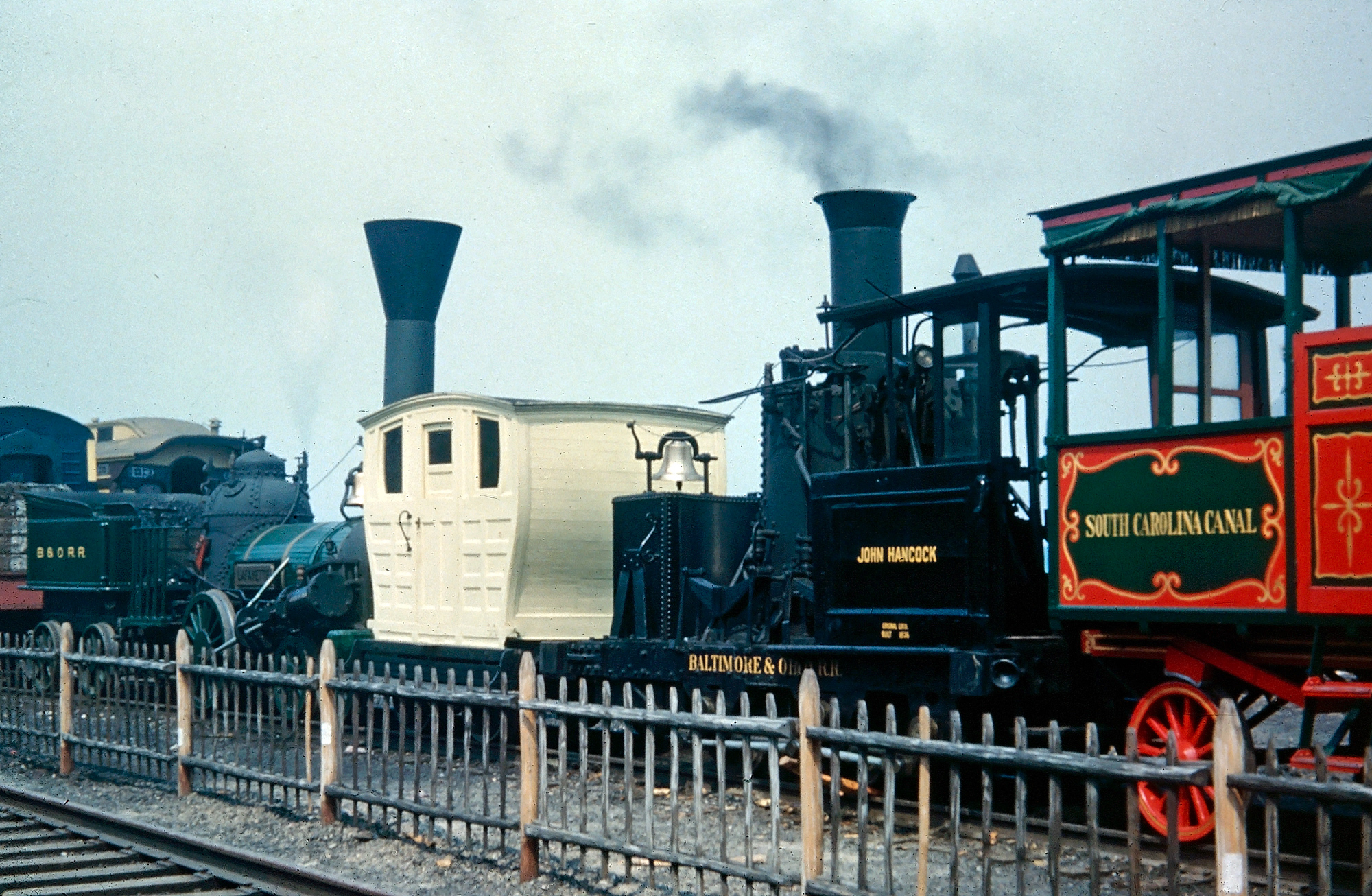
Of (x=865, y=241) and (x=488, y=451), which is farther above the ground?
(x=865, y=241)

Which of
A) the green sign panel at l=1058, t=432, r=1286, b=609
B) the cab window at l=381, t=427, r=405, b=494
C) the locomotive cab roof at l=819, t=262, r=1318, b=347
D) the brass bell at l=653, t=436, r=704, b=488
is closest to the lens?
the green sign panel at l=1058, t=432, r=1286, b=609

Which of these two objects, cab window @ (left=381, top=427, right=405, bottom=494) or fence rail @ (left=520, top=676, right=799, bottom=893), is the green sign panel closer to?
fence rail @ (left=520, top=676, right=799, bottom=893)

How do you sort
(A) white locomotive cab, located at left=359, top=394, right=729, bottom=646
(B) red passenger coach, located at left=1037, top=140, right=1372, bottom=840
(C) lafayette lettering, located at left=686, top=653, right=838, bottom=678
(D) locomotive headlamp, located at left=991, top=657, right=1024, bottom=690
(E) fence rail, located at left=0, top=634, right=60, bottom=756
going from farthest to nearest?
(A) white locomotive cab, located at left=359, top=394, right=729, bottom=646 → (E) fence rail, located at left=0, top=634, right=60, bottom=756 → (C) lafayette lettering, located at left=686, top=653, right=838, bottom=678 → (D) locomotive headlamp, located at left=991, top=657, right=1024, bottom=690 → (B) red passenger coach, located at left=1037, top=140, right=1372, bottom=840

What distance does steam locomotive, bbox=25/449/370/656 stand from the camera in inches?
607

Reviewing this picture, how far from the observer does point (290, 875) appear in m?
7.68

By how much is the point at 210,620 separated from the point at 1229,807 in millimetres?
13605

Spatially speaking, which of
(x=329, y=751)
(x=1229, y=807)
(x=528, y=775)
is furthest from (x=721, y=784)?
(x=329, y=751)

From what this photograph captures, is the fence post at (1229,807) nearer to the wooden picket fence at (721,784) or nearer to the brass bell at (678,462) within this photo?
the wooden picket fence at (721,784)

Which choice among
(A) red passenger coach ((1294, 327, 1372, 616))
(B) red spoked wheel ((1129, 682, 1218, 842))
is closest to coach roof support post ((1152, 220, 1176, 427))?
(A) red passenger coach ((1294, 327, 1372, 616))

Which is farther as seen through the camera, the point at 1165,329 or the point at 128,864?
the point at 128,864

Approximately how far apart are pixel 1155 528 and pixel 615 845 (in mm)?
3499

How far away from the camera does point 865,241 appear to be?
1298 cm

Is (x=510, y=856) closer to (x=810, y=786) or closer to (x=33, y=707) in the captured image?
(x=810, y=786)

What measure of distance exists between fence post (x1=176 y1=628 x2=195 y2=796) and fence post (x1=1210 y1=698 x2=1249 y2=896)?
25.7 feet
